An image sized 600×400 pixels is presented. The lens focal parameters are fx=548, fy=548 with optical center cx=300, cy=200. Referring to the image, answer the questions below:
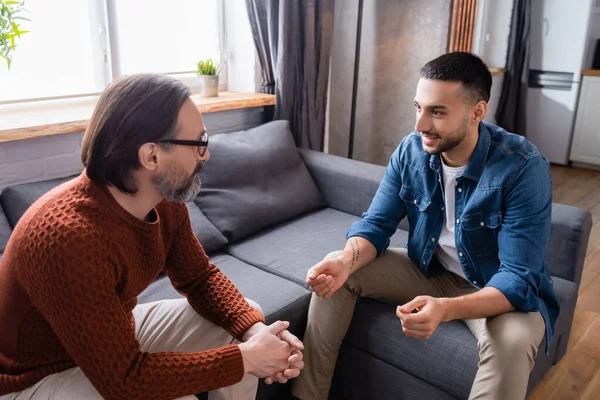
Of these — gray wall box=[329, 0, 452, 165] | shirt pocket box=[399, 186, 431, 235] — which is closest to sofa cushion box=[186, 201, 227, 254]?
shirt pocket box=[399, 186, 431, 235]

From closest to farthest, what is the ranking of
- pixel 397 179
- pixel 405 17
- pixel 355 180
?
pixel 397 179 → pixel 355 180 → pixel 405 17

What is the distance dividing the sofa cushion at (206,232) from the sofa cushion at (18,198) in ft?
1.70

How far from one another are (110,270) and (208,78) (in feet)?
5.80

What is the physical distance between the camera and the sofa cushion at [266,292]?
5.53 ft

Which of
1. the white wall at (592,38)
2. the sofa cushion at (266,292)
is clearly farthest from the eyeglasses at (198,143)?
the white wall at (592,38)

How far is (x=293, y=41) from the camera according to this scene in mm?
2771

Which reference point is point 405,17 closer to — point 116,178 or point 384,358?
point 384,358

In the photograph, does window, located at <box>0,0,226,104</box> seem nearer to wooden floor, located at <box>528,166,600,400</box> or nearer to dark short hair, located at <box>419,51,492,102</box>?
dark short hair, located at <box>419,51,492,102</box>

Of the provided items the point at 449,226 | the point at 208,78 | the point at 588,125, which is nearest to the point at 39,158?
the point at 208,78

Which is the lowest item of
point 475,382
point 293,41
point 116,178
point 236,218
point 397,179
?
point 475,382

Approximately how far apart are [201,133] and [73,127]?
1061 millimetres

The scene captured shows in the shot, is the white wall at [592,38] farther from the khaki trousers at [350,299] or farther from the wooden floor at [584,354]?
the khaki trousers at [350,299]

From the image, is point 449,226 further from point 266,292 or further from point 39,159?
point 39,159

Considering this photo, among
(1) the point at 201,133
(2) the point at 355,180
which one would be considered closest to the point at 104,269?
(1) the point at 201,133
